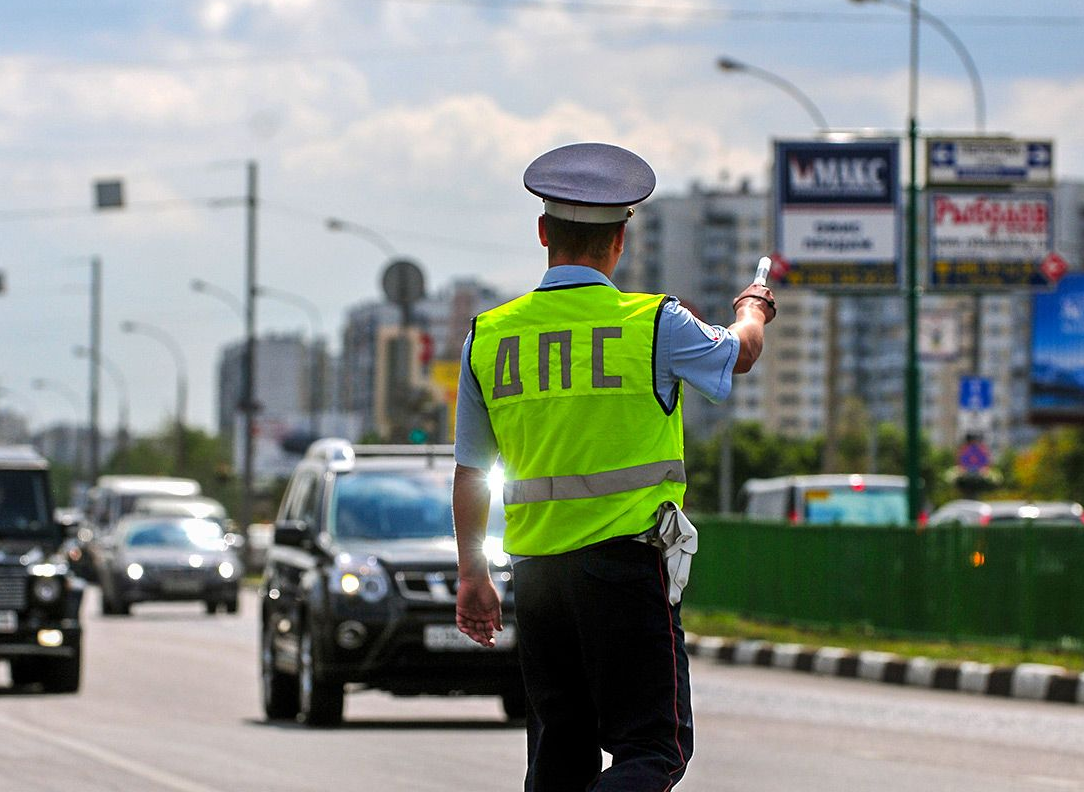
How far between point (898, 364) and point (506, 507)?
179971mm

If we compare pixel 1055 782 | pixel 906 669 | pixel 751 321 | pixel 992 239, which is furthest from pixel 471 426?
pixel 992 239

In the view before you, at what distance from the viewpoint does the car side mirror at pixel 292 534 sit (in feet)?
49.6

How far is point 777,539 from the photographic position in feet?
91.7

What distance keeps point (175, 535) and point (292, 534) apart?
24017 millimetres

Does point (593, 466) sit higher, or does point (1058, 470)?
point (593, 466)

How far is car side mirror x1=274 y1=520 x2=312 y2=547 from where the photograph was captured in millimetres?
15125

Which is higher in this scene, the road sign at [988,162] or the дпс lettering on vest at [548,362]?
the road sign at [988,162]

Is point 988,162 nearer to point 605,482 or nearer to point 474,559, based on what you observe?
point 474,559

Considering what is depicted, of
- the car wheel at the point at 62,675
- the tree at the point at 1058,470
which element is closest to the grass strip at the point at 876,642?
the car wheel at the point at 62,675

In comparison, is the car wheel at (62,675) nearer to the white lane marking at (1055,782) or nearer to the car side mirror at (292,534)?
the car side mirror at (292,534)

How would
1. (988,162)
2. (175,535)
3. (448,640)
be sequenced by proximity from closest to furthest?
(448,640) < (988,162) < (175,535)

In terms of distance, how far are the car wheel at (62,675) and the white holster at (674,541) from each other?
14.0 m

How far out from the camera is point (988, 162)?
3284cm

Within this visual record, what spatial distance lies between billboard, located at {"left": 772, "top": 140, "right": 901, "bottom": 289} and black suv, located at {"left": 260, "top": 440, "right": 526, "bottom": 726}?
1737 cm
